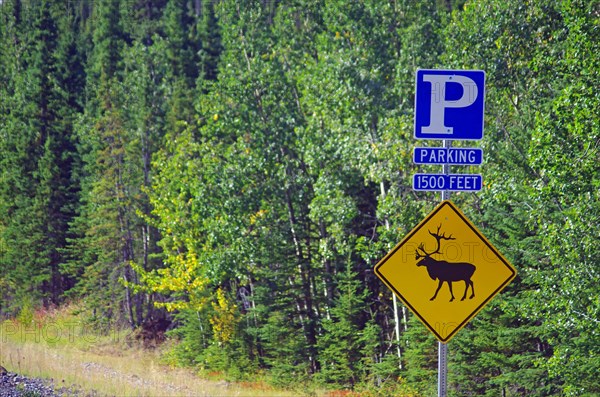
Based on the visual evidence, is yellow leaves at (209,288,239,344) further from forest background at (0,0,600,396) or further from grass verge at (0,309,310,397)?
grass verge at (0,309,310,397)

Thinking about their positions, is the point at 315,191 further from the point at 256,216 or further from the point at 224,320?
the point at 224,320

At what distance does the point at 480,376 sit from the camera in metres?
19.5

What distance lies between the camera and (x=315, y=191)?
23.8 meters

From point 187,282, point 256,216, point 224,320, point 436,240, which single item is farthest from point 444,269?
point 187,282

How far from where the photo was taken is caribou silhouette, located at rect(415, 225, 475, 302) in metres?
7.90

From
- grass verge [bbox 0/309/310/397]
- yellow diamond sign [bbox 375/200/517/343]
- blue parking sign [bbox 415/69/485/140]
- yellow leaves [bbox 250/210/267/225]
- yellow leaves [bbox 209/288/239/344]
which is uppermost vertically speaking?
yellow leaves [bbox 250/210/267/225]

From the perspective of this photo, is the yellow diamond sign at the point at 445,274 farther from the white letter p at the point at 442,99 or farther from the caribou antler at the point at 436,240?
the white letter p at the point at 442,99

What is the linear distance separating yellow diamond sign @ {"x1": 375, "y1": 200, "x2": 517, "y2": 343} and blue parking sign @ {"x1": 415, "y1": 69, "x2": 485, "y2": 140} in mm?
762

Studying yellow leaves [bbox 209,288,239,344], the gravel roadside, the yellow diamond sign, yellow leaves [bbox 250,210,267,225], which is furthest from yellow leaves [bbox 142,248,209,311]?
the yellow diamond sign

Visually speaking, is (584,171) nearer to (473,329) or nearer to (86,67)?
(473,329)

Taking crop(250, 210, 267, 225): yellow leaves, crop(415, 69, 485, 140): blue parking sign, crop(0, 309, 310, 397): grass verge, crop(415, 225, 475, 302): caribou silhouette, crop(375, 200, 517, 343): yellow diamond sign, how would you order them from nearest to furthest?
crop(415, 225, 475, 302): caribou silhouette
crop(375, 200, 517, 343): yellow diamond sign
crop(415, 69, 485, 140): blue parking sign
crop(0, 309, 310, 397): grass verge
crop(250, 210, 267, 225): yellow leaves

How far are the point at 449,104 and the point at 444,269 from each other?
171cm

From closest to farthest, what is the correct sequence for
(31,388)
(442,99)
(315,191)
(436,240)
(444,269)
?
1. (444,269)
2. (436,240)
3. (442,99)
4. (31,388)
5. (315,191)

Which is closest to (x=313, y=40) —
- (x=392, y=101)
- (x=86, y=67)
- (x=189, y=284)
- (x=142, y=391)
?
(x=392, y=101)
